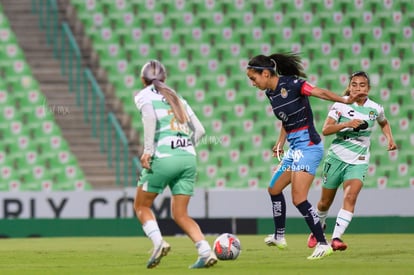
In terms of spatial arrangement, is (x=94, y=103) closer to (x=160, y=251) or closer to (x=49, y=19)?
(x=49, y=19)

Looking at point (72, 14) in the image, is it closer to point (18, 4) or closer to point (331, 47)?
point (18, 4)

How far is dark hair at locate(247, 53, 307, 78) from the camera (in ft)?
37.8

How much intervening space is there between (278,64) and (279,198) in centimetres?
162

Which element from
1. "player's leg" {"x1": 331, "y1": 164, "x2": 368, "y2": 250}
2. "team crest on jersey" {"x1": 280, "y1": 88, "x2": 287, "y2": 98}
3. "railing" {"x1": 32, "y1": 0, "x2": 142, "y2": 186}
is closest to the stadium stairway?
"railing" {"x1": 32, "y1": 0, "x2": 142, "y2": 186}

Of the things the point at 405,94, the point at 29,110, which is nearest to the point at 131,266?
the point at 29,110

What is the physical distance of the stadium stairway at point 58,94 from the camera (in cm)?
2095

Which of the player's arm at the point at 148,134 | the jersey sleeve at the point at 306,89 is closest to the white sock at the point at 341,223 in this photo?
the jersey sleeve at the point at 306,89

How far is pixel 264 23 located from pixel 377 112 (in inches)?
420

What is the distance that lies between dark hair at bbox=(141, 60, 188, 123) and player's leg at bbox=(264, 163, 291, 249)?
7.77 feet

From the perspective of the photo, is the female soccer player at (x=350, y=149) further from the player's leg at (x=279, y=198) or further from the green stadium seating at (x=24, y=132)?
the green stadium seating at (x=24, y=132)

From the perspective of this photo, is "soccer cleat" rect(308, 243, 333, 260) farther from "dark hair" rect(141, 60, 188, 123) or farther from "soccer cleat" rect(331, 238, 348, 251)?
"dark hair" rect(141, 60, 188, 123)

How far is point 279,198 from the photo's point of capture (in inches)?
485

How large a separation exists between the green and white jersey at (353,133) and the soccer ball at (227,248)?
1944 millimetres

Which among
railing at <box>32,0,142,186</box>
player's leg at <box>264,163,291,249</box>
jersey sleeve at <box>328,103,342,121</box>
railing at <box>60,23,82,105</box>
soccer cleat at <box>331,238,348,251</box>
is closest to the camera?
soccer cleat at <box>331,238,348,251</box>
